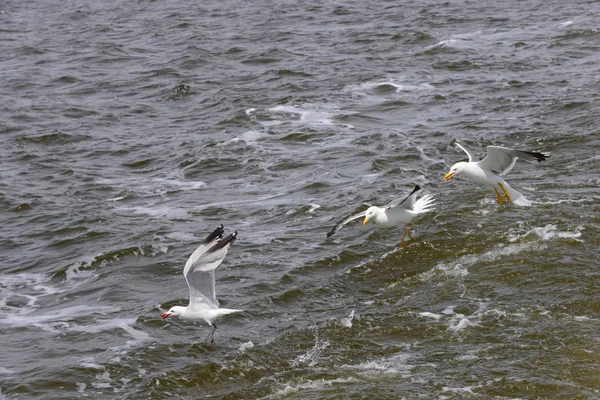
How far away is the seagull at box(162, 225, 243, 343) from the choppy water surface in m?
0.44

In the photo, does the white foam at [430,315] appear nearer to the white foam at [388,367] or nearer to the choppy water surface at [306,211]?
the choppy water surface at [306,211]

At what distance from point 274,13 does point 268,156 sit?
652 inches

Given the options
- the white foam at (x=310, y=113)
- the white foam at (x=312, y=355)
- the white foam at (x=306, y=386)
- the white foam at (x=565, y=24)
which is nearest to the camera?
the white foam at (x=306, y=386)

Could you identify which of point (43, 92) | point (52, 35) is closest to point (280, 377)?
point (43, 92)

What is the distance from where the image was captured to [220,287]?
548 inches

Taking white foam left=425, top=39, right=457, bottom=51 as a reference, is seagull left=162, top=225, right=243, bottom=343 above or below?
above

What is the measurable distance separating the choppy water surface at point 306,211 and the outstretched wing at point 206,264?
66 cm

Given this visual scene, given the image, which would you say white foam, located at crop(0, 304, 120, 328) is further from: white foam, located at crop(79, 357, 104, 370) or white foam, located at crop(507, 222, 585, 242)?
white foam, located at crop(507, 222, 585, 242)

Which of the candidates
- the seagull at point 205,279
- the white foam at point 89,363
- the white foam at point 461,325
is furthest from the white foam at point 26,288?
the white foam at point 461,325

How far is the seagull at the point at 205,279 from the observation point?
11.7 meters

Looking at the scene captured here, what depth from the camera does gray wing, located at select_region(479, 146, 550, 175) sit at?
14.1m

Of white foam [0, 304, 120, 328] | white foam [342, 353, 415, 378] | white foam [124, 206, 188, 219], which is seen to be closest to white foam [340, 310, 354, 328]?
white foam [342, 353, 415, 378]

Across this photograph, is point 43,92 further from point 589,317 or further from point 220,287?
point 589,317

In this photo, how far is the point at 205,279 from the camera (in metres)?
12.0
